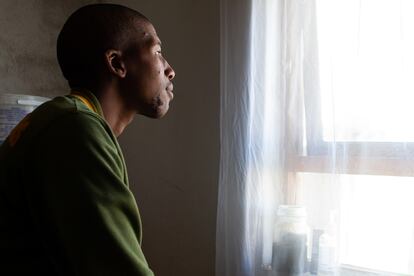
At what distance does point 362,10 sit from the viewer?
1057 mm

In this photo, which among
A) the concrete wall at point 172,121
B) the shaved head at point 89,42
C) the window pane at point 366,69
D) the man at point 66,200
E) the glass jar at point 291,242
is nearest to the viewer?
the man at point 66,200

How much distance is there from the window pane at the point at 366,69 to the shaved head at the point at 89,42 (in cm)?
60

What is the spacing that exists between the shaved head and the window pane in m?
0.60

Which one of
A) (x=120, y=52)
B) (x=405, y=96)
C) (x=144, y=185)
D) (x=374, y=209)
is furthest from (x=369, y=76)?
(x=144, y=185)

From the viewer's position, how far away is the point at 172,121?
164cm

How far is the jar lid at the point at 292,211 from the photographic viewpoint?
1.17 meters

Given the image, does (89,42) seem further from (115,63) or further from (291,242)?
(291,242)

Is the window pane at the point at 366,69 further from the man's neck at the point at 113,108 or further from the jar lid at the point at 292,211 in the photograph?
the man's neck at the point at 113,108

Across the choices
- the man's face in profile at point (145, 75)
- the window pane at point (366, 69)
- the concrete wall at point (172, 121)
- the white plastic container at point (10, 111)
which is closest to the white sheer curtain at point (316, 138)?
the window pane at point (366, 69)

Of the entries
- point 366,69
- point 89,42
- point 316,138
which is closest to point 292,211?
point 316,138

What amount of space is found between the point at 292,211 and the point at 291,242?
0.09 meters

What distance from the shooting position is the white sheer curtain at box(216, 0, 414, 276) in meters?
1.02

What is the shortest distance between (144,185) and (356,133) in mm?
992

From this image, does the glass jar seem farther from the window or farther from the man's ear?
the man's ear
